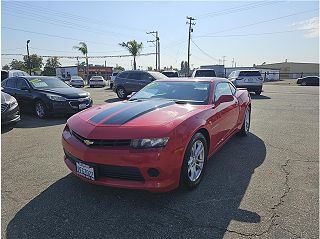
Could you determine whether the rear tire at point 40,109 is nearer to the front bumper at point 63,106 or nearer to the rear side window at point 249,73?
the front bumper at point 63,106

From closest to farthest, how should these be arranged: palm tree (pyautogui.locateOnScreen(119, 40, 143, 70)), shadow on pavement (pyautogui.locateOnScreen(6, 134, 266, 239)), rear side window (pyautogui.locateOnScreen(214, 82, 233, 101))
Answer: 1. shadow on pavement (pyautogui.locateOnScreen(6, 134, 266, 239))
2. rear side window (pyautogui.locateOnScreen(214, 82, 233, 101))
3. palm tree (pyautogui.locateOnScreen(119, 40, 143, 70))

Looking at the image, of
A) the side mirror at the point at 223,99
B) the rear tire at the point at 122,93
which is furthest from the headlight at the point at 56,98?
the rear tire at the point at 122,93

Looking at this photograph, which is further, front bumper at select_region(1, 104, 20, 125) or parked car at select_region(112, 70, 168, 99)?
parked car at select_region(112, 70, 168, 99)

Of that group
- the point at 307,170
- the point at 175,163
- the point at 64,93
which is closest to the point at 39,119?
the point at 64,93

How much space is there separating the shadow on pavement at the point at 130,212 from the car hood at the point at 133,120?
30.7 inches

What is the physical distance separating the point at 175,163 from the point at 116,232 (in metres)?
0.91

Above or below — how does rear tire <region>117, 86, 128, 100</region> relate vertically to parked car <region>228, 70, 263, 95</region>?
below

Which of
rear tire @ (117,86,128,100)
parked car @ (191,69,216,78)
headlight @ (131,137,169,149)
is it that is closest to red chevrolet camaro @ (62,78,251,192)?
headlight @ (131,137,169,149)

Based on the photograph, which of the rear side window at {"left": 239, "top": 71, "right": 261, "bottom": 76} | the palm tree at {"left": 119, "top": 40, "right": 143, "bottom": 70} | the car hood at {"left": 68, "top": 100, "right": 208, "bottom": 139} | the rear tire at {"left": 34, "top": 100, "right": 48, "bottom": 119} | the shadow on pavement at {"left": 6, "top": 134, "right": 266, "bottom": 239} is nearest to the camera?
the shadow on pavement at {"left": 6, "top": 134, "right": 266, "bottom": 239}

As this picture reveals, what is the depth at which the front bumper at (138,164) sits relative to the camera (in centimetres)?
281

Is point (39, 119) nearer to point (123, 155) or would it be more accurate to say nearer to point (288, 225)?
point (123, 155)

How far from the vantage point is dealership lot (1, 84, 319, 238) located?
260cm

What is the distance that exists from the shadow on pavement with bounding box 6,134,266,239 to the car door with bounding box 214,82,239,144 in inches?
32.3

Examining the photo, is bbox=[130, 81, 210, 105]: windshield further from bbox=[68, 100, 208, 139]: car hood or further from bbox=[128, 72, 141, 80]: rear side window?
bbox=[128, 72, 141, 80]: rear side window
